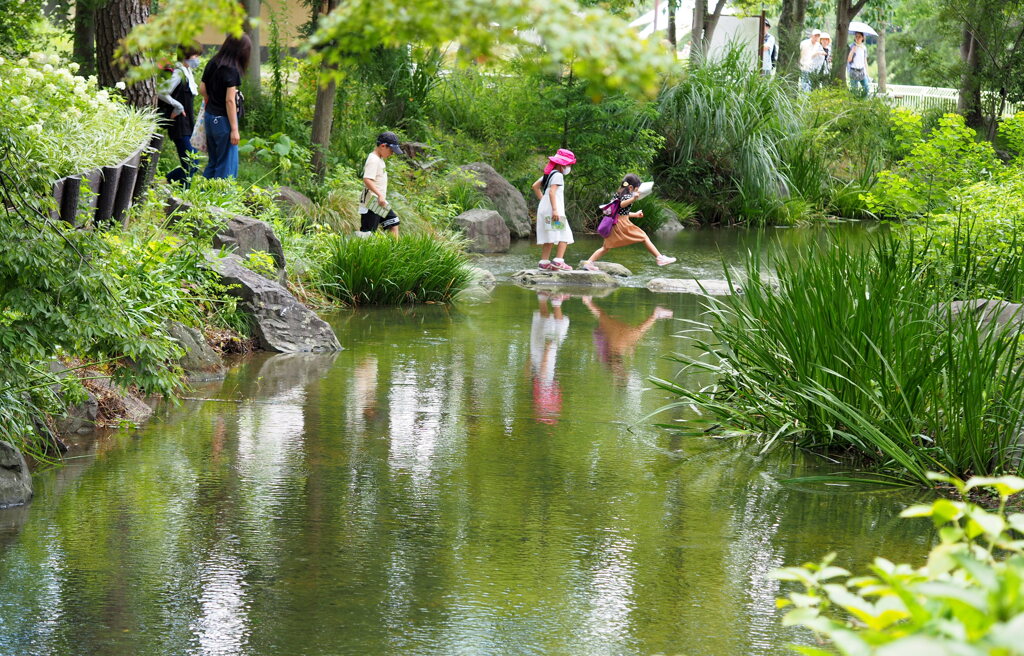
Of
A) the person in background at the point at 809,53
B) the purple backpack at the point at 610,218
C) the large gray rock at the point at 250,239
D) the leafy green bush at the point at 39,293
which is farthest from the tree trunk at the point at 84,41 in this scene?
the person in background at the point at 809,53

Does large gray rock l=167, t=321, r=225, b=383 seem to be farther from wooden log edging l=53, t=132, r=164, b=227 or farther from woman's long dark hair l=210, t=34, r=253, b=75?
woman's long dark hair l=210, t=34, r=253, b=75

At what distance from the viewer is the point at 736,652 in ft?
12.3

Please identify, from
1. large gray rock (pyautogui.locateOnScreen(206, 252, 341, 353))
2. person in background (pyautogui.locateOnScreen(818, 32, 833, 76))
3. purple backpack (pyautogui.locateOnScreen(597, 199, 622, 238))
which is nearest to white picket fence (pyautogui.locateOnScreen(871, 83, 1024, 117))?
person in background (pyautogui.locateOnScreen(818, 32, 833, 76))

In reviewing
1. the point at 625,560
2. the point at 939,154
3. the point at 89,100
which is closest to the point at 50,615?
the point at 625,560

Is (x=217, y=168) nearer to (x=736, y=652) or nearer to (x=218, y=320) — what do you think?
(x=218, y=320)

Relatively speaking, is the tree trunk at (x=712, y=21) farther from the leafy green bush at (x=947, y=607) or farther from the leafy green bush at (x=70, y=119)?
the leafy green bush at (x=947, y=607)

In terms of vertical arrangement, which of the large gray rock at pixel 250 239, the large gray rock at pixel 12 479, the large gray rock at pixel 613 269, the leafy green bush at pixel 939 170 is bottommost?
the large gray rock at pixel 12 479

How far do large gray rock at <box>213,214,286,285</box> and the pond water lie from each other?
2000mm

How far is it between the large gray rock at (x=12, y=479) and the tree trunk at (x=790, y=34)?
80.5 feet

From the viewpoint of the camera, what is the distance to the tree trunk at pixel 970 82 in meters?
28.2

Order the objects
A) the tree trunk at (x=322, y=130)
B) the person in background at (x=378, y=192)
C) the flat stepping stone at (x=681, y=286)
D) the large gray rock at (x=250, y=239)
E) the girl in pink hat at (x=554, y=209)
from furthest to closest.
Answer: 1. the tree trunk at (x=322, y=130)
2. the girl in pink hat at (x=554, y=209)
3. the flat stepping stone at (x=681, y=286)
4. the person in background at (x=378, y=192)
5. the large gray rock at (x=250, y=239)

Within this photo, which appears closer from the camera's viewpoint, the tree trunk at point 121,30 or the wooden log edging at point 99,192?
the wooden log edging at point 99,192

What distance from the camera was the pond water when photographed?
3830 millimetres

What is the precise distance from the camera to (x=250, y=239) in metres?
→ 9.73
